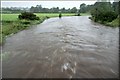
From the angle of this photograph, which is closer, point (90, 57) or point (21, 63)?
point (21, 63)

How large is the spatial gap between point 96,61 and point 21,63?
4.19m

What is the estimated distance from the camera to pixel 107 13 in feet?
113

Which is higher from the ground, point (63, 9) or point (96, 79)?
point (63, 9)

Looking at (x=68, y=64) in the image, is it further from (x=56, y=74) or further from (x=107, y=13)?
(x=107, y=13)

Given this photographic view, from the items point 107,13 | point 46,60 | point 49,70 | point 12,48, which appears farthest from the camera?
point 107,13

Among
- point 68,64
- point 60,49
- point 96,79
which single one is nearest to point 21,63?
point 68,64

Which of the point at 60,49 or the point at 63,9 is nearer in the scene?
the point at 60,49

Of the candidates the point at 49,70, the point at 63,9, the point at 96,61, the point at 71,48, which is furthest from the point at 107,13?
the point at 63,9

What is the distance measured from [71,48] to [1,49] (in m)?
5.11

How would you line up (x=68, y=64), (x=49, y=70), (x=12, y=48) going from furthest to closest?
(x=12, y=48) < (x=68, y=64) < (x=49, y=70)

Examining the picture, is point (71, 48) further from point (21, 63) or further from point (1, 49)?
point (1, 49)

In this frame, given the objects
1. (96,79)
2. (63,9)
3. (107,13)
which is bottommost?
(96,79)

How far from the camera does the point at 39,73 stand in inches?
335

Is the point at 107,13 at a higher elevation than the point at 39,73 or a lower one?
higher
